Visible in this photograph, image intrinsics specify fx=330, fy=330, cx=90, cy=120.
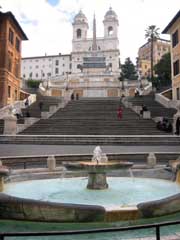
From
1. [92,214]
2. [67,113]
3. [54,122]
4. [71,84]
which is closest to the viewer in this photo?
[92,214]

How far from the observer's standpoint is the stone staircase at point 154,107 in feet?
123

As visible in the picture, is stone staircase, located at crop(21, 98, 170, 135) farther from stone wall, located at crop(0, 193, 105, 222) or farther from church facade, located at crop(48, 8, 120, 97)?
church facade, located at crop(48, 8, 120, 97)

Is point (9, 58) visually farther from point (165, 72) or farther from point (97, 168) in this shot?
point (97, 168)

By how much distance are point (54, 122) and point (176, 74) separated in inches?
846

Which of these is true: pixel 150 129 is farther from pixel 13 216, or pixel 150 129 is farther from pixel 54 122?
pixel 13 216

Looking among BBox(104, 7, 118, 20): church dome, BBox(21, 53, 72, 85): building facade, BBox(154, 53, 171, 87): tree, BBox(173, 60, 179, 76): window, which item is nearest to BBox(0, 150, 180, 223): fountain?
BBox(173, 60, 179, 76): window

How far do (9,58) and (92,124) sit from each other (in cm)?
2252

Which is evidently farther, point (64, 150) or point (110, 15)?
point (110, 15)

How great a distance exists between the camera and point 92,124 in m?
32.2

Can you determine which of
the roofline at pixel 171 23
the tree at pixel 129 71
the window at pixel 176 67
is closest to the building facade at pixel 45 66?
the tree at pixel 129 71

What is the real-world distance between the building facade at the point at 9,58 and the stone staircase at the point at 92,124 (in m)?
10.5

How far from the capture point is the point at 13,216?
21.6ft

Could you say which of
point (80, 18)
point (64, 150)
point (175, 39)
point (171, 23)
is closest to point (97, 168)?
point (64, 150)

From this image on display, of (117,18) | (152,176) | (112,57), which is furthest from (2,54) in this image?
(117,18)
